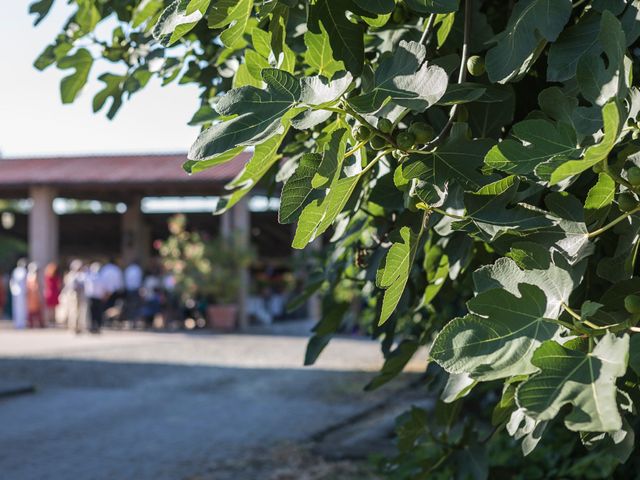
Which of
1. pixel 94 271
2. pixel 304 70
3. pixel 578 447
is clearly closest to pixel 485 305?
pixel 304 70

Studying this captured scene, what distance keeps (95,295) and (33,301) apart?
3067 millimetres

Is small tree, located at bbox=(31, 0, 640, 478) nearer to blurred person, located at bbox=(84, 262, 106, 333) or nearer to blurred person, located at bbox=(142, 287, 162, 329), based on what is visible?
blurred person, located at bbox=(84, 262, 106, 333)

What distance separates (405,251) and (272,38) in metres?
0.44

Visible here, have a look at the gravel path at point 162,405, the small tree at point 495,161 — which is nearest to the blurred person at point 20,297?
the gravel path at point 162,405

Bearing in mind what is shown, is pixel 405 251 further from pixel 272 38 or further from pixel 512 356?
pixel 272 38

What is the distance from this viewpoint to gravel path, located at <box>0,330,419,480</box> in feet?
20.0

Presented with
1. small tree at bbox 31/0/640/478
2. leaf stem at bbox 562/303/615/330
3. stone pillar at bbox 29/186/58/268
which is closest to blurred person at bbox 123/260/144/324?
stone pillar at bbox 29/186/58/268

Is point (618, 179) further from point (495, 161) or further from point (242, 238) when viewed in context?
point (242, 238)

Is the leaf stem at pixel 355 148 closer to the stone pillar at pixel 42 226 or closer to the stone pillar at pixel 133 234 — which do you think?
the stone pillar at pixel 42 226

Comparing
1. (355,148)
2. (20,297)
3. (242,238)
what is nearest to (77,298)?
(20,297)

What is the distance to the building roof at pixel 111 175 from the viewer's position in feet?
64.6

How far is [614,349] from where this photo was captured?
0.98 metres

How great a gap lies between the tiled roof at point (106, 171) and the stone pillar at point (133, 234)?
1.58 meters

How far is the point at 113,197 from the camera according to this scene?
80.0ft
